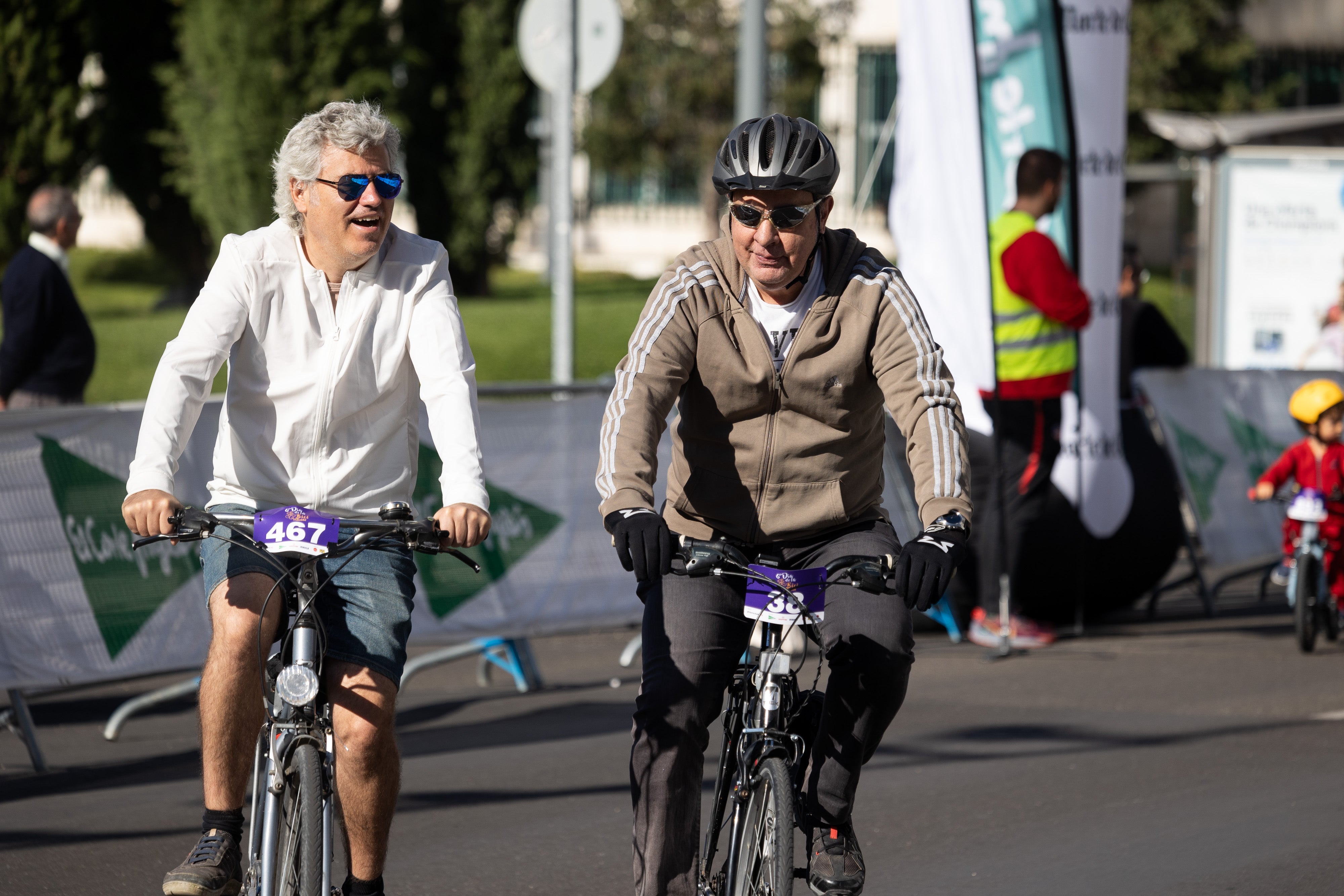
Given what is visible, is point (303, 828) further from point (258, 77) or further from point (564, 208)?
point (258, 77)

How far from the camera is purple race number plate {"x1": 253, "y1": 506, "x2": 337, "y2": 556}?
154 inches

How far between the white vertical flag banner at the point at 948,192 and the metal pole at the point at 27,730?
16.4 ft

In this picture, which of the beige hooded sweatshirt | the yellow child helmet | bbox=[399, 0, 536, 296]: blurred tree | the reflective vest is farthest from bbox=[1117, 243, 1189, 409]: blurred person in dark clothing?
bbox=[399, 0, 536, 296]: blurred tree

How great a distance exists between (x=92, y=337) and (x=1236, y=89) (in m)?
32.6

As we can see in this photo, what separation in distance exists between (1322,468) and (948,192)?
256 centimetres

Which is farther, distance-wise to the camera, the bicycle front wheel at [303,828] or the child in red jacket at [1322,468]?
the child in red jacket at [1322,468]

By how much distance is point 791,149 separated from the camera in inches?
160

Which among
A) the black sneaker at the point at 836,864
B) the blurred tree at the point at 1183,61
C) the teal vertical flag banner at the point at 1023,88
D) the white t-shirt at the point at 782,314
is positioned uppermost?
the blurred tree at the point at 1183,61

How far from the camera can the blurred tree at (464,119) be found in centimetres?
2778

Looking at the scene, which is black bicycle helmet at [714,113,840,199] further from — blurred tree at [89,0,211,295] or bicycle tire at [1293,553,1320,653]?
blurred tree at [89,0,211,295]

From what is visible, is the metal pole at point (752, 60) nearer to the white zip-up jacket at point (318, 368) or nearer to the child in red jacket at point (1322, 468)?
the child in red jacket at point (1322, 468)

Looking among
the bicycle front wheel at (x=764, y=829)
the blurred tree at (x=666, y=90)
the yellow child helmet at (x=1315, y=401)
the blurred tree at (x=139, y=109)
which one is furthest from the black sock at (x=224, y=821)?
the blurred tree at (x=666, y=90)

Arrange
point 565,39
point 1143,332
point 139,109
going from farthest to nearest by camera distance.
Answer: point 139,109 → point 1143,332 → point 565,39

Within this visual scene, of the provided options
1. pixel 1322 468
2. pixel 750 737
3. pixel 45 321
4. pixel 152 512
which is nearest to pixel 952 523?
pixel 750 737
